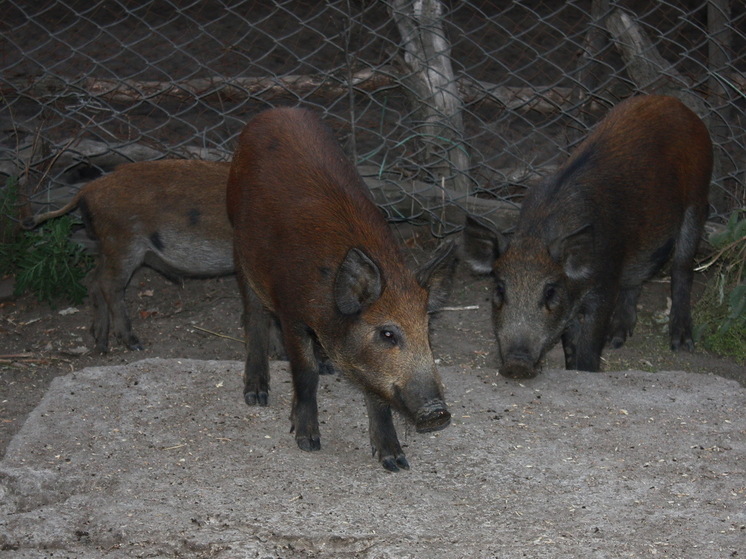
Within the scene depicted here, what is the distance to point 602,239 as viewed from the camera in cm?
586

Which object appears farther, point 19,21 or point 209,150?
point 19,21

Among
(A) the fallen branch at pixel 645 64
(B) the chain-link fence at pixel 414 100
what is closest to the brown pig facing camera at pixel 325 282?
(B) the chain-link fence at pixel 414 100

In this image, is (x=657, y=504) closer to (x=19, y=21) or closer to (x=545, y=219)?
(x=545, y=219)

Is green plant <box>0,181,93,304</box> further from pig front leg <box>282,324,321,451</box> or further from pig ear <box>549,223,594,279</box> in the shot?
pig ear <box>549,223,594,279</box>

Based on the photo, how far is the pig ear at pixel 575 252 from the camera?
5.45 meters

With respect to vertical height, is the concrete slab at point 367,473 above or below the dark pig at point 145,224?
above

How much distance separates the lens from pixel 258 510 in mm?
3934

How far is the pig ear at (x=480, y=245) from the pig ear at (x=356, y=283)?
4.92ft

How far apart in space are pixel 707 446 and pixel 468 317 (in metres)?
2.39

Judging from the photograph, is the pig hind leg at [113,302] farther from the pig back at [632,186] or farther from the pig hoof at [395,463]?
the pig hoof at [395,463]

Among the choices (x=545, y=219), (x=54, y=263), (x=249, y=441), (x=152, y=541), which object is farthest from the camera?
(x=54, y=263)

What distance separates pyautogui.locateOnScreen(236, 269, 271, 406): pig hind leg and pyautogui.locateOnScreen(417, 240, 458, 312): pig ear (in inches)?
38.3

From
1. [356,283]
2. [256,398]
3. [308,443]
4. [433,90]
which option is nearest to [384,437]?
[308,443]

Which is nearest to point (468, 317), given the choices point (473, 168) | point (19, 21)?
point (473, 168)
